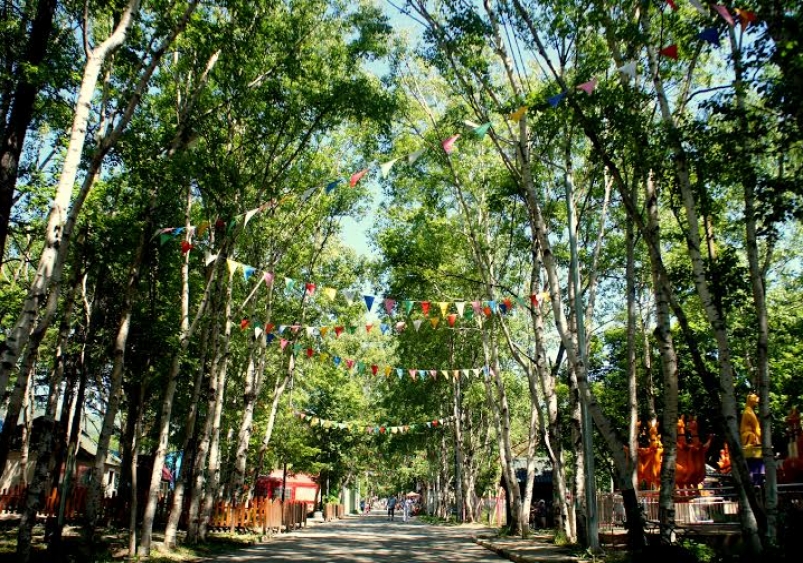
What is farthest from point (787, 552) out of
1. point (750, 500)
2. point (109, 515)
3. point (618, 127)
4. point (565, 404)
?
point (565, 404)

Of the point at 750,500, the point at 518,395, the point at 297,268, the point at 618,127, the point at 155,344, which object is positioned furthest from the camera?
the point at 518,395

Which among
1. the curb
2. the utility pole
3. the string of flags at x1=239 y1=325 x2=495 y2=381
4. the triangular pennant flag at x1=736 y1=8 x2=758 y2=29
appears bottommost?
the curb

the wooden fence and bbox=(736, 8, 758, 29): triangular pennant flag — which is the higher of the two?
bbox=(736, 8, 758, 29): triangular pennant flag

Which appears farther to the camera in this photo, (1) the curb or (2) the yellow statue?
(2) the yellow statue

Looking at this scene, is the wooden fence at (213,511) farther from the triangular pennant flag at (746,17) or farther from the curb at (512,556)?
the triangular pennant flag at (746,17)

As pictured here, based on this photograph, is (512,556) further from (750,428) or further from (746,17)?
(746,17)

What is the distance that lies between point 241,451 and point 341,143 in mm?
10977

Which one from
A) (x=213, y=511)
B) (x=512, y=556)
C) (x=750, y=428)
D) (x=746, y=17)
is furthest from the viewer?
(x=213, y=511)

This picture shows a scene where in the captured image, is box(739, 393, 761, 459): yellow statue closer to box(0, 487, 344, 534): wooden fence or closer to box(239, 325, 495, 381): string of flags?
box(239, 325, 495, 381): string of flags

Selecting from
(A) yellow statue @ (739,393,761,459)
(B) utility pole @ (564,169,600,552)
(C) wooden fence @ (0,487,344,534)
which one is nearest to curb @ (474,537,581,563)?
(B) utility pole @ (564,169,600,552)

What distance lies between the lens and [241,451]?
1933 cm

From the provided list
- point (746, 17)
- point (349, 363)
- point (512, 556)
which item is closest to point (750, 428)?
point (512, 556)

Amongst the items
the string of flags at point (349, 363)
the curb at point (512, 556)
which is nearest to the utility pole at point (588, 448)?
the curb at point (512, 556)

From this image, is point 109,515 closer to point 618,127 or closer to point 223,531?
point 223,531
